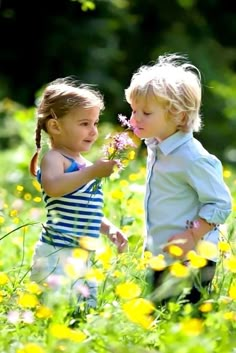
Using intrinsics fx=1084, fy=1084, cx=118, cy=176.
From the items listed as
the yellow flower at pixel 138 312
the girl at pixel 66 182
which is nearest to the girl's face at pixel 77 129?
the girl at pixel 66 182

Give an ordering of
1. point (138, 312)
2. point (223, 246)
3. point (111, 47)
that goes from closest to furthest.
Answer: point (138, 312) < point (223, 246) < point (111, 47)

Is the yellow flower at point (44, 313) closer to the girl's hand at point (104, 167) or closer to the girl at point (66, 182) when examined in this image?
the girl at point (66, 182)

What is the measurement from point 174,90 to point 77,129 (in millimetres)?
423

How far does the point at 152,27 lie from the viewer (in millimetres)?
20031

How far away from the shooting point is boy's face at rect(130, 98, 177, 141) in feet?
14.0

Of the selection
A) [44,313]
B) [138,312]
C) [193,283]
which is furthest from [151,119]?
→ [138,312]

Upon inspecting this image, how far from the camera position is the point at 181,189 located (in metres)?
4.32

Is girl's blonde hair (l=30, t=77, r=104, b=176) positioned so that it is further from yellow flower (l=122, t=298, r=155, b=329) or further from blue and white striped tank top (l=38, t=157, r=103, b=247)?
yellow flower (l=122, t=298, r=155, b=329)

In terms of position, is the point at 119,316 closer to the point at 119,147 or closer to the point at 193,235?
the point at 193,235

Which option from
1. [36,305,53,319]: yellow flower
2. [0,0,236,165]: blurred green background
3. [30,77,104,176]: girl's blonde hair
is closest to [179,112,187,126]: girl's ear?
[30,77,104,176]: girl's blonde hair

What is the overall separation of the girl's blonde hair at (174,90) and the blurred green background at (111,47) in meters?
11.3

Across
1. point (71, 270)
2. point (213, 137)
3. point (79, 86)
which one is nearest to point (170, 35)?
point (213, 137)

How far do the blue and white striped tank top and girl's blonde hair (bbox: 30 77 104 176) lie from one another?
211 mm

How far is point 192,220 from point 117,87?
13.2 meters
